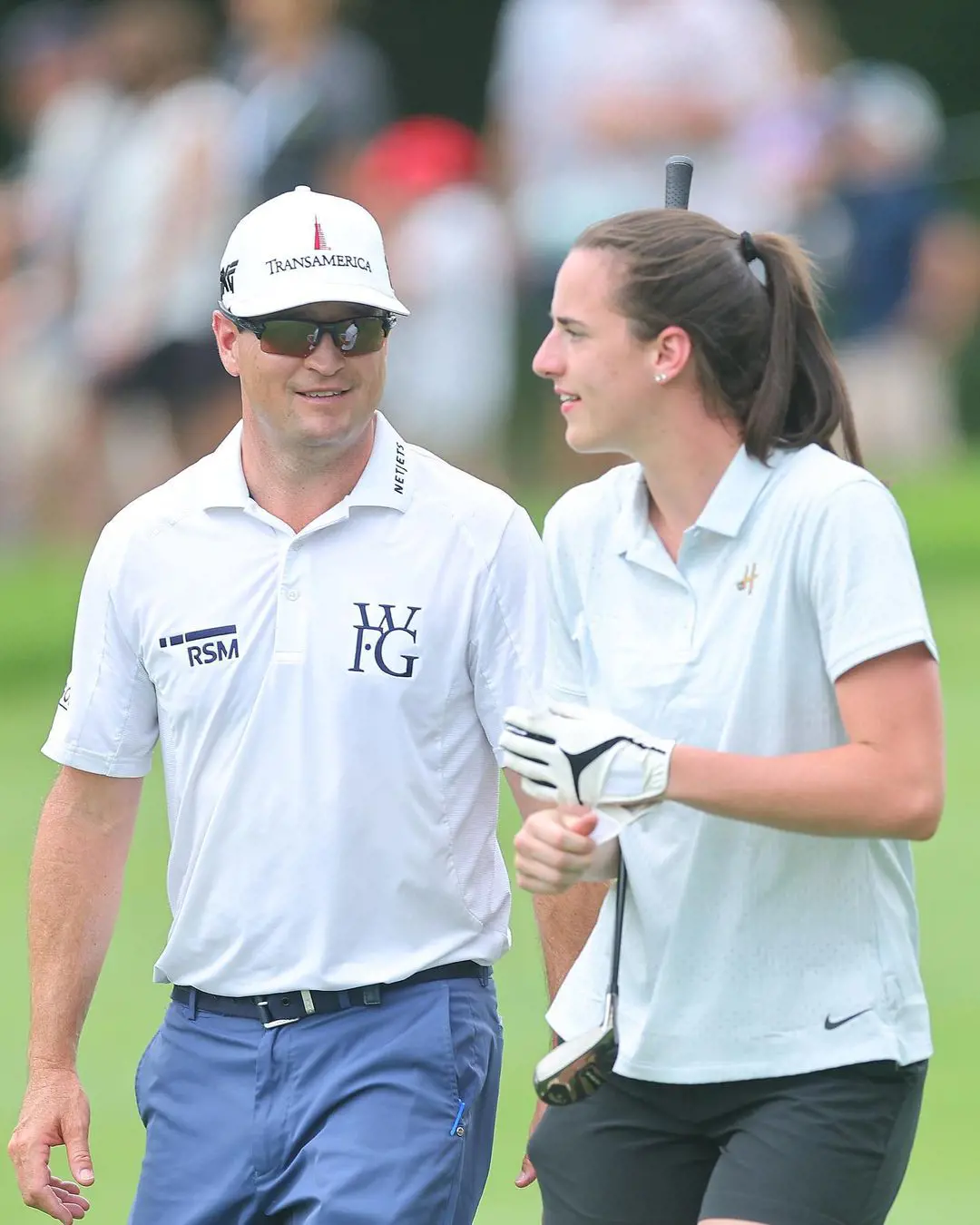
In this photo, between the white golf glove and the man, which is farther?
the man

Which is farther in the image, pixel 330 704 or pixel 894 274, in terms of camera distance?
pixel 894 274

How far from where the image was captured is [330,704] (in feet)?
14.5

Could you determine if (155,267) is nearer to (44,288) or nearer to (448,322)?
(44,288)

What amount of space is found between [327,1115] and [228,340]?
4.86 feet

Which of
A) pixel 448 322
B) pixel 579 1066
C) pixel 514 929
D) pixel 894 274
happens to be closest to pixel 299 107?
pixel 448 322

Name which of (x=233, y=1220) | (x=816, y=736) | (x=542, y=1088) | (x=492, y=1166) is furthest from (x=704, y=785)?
(x=492, y=1166)

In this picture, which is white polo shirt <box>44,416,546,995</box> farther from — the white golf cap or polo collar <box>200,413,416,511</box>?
the white golf cap

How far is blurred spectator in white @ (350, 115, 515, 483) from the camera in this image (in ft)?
44.2

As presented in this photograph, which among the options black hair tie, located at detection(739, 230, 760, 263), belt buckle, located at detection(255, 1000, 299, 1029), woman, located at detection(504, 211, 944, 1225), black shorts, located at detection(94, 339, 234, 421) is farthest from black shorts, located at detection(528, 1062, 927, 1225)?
black shorts, located at detection(94, 339, 234, 421)

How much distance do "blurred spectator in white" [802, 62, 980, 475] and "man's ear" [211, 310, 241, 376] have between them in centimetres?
899

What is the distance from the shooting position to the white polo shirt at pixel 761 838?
3.63m

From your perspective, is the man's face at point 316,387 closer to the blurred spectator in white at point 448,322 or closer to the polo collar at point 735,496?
the polo collar at point 735,496

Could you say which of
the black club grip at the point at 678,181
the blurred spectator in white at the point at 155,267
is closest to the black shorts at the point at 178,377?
the blurred spectator in white at the point at 155,267

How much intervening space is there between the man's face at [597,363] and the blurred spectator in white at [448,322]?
950 cm
